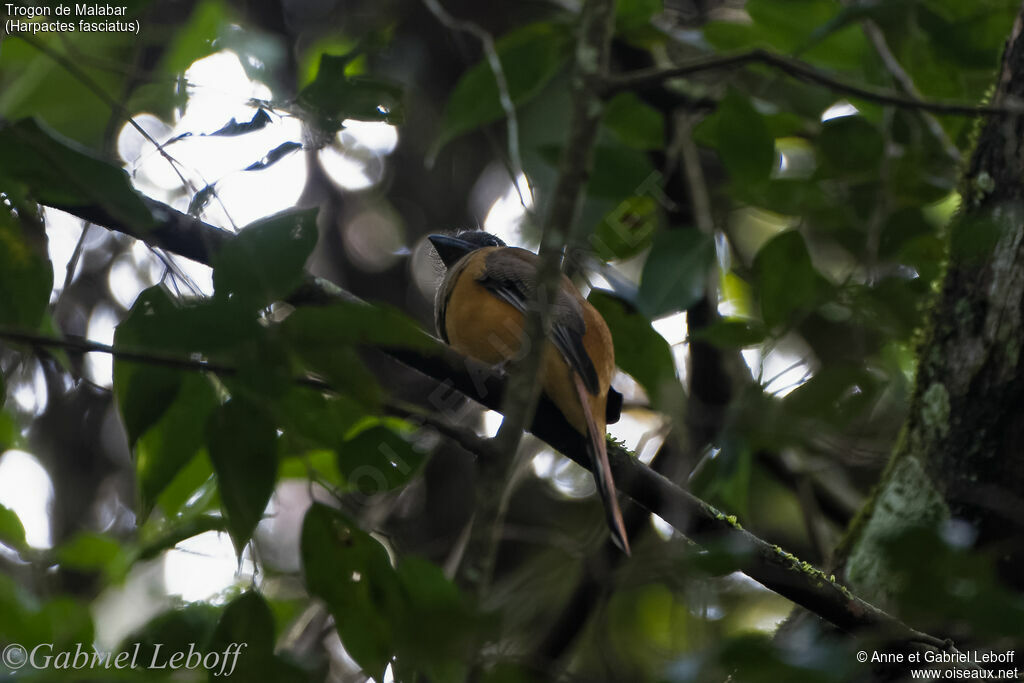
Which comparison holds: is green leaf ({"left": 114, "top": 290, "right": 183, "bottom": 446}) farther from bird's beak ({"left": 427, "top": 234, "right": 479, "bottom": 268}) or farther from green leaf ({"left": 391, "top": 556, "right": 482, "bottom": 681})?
bird's beak ({"left": 427, "top": 234, "right": 479, "bottom": 268})

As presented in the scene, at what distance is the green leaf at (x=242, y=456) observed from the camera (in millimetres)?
1332

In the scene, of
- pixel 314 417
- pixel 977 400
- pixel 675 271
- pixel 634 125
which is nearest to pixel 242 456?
pixel 314 417

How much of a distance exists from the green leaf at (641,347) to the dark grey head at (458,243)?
1.39 meters

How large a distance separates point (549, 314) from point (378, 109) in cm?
85

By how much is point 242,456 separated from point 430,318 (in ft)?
13.7

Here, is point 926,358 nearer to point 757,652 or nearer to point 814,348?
point 814,348

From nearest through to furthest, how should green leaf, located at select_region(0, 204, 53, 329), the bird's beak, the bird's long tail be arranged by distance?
green leaf, located at select_region(0, 204, 53, 329)
the bird's long tail
the bird's beak

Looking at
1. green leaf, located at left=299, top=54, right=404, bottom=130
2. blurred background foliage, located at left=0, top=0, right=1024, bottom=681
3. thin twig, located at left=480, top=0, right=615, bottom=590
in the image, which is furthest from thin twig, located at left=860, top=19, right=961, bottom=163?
green leaf, located at left=299, top=54, right=404, bottom=130

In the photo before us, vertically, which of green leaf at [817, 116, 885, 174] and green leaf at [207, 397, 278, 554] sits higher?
green leaf at [207, 397, 278, 554]

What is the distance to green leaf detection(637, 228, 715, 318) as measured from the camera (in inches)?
96.3

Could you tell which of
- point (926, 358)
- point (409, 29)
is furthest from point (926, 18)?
point (409, 29)

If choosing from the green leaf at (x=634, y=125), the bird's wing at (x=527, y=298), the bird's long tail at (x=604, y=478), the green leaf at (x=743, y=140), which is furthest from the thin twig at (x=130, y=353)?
the green leaf at (x=634, y=125)

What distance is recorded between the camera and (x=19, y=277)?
1638 mm

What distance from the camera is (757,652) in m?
1.12
